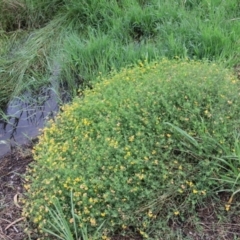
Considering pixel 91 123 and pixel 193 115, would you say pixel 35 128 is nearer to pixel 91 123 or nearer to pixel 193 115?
pixel 91 123

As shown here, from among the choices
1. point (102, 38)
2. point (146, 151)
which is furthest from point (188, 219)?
point (102, 38)

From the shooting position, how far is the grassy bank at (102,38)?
3623 mm

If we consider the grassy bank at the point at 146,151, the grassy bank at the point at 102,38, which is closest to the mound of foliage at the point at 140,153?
A: the grassy bank at the point at 146,151

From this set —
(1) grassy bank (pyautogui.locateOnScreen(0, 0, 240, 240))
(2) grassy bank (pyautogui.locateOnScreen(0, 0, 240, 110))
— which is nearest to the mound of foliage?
(1) grassy bank (pyautogui.locateOnScreen(0, 0, 240, 240))

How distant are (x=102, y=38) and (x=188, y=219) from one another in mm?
1899

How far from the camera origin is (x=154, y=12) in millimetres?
4039

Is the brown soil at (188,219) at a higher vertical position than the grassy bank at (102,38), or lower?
lower

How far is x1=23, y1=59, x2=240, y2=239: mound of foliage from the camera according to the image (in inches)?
94.2

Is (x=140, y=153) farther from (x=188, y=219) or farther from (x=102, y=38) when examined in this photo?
(x=102, y=38)

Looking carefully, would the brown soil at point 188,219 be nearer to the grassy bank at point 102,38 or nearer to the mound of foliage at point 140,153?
the mound of foliage at point 140,153

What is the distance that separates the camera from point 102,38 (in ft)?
12.7

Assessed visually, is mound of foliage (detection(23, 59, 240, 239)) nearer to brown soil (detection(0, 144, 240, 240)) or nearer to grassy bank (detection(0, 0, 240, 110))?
brown soil (detection(0, 144, 240, 240))

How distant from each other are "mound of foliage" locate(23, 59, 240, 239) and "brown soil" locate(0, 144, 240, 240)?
0.06m

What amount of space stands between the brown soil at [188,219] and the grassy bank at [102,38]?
1041 mm
